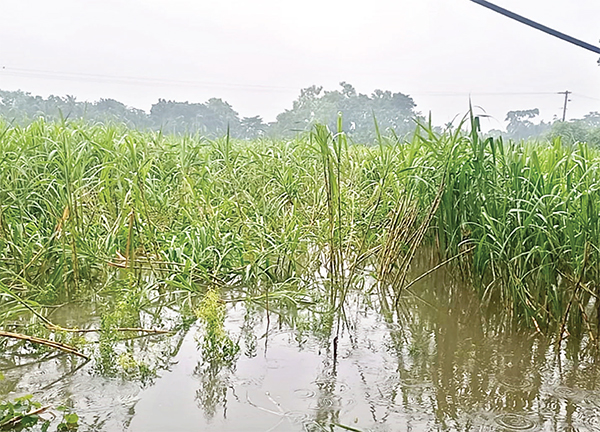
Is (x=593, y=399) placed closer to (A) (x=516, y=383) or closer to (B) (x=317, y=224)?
(A) (x=516, y=383)

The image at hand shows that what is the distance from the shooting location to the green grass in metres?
1.34

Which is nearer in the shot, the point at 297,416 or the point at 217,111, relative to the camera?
the point at 297,416

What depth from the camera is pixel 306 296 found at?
157 centimetres

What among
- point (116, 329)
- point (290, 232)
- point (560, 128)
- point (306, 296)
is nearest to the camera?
point (116, 329)

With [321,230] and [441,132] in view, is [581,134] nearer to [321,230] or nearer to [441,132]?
[441,132]

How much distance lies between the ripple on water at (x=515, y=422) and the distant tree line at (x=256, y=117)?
1419 millimetres

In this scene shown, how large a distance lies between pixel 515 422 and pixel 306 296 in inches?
29.4

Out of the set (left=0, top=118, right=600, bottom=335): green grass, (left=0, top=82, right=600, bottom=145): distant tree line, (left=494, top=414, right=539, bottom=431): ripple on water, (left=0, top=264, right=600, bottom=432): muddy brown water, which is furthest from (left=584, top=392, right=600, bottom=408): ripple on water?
(left=0, top=82, right=600, bottom=145): distant tree line

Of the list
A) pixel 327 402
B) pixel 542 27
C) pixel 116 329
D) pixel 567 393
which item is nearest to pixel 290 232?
pixel 116 329

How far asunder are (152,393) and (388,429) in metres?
0.47

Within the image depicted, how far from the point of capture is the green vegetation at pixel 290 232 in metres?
1.32

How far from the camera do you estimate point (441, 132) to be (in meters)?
1.76

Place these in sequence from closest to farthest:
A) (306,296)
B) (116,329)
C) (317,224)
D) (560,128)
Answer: (116,329) → (306,296) → (317,224) → (560,128)

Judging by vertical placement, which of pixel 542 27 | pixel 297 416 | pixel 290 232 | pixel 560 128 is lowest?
pixel 297 416
